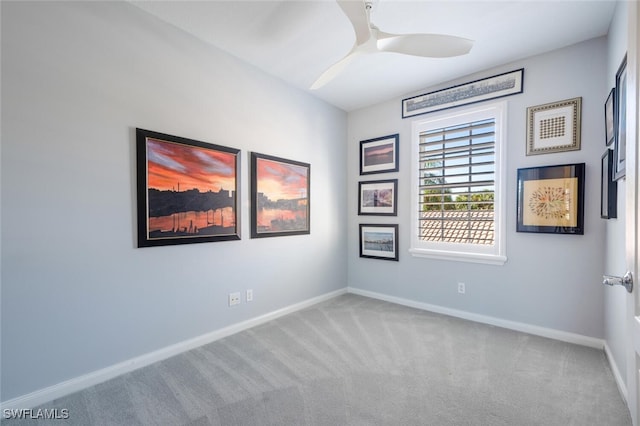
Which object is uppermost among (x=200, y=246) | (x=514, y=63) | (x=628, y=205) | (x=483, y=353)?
(x=514, y=63)

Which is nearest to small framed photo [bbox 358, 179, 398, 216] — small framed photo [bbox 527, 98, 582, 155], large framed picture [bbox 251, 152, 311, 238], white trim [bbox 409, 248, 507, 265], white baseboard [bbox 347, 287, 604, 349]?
white trim [bbox 409, 248, 507, 265]

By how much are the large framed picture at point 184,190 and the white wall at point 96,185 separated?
8cm

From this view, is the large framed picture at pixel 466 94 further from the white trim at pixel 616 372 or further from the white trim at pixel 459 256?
the white trim at pixel 616 372

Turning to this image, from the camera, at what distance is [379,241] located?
12.8 ft

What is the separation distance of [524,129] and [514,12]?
1091mm

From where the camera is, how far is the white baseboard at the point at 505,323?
2.52 metres

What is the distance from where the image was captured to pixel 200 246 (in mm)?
2578

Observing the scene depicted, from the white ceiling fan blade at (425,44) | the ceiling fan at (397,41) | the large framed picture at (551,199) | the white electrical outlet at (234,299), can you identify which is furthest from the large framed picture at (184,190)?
the large framed picture at (551,199)

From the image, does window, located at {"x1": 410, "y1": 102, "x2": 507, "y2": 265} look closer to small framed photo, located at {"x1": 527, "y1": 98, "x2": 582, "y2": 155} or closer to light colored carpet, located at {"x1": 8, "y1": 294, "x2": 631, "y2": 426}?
small framed photo, located at {"x1": 527, "y1": 98, "x2": 582, "y2": 155}

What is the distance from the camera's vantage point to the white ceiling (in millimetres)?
2104

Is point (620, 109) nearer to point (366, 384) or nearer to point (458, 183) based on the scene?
point (458, 183)

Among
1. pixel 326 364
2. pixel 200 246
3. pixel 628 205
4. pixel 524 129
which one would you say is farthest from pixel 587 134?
pixel 200 246

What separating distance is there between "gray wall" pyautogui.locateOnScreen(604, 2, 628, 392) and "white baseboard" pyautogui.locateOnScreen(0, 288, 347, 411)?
2847 mm

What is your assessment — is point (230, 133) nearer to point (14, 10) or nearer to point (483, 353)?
point (14, 10)
